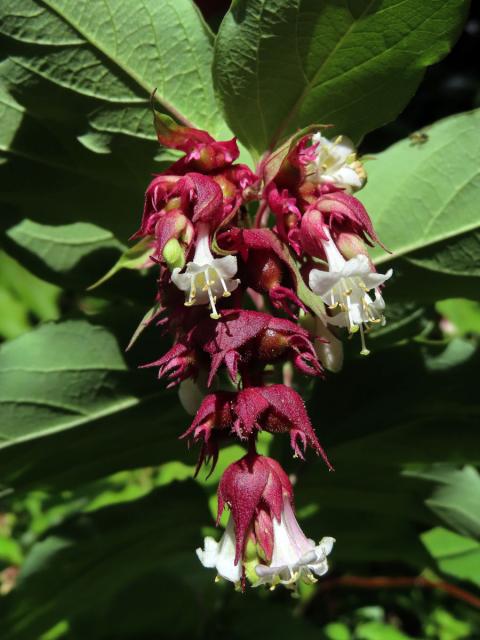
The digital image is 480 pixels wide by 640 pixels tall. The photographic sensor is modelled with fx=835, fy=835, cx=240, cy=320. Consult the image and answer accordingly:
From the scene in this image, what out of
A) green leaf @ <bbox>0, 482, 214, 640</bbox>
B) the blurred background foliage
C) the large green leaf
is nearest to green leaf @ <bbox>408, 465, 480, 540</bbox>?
the blurred background foliage

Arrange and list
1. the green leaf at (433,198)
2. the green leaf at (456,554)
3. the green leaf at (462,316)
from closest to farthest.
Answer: the green leaf at (433,198) < the green leaf at (456,554) < the green leaf at (462,316)

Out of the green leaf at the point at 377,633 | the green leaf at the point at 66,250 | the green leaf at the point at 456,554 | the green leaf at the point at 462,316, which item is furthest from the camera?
the green leaf at the point at 462,316

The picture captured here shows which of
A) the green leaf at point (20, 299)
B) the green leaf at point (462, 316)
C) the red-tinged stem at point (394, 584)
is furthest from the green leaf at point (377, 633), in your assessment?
the green leaf at point (20, 299)

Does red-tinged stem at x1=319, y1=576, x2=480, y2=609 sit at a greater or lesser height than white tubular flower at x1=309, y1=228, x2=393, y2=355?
lesser

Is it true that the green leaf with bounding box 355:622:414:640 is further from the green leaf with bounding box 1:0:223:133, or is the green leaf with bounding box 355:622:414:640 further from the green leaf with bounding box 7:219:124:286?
the green leaf with bounding box 1:0:223:133

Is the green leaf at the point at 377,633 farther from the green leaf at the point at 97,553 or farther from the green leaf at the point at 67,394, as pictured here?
the green leaf at the point at 67,394

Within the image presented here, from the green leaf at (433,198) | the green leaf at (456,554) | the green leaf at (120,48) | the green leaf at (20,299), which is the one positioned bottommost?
the green leaf at (456,554)
